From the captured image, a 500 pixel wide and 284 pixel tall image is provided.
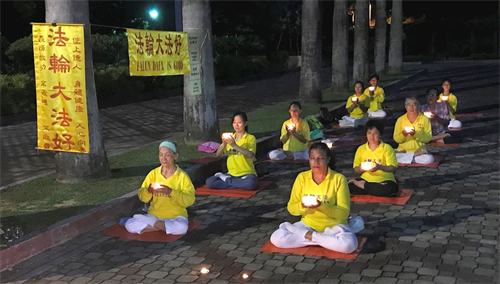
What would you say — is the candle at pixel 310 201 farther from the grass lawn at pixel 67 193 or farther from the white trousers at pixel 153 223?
the grass lawn at pixel 67 193

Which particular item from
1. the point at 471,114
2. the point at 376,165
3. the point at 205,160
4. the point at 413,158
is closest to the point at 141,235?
the point at 376,165

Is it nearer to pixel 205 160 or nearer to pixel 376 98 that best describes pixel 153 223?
pixel 205 160

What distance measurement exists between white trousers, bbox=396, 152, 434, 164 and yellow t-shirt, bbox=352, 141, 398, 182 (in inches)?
92.8

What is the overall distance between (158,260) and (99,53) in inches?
707

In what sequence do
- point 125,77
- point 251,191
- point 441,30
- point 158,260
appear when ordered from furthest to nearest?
1. point 441,30
2. point 125,77
3. point 251,191
4. point 158,260

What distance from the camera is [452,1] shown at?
5156cm

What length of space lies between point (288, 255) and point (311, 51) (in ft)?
43.8

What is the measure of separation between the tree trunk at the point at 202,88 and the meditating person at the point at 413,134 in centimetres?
383

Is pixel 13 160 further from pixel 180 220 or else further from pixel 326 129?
pixel 326 129

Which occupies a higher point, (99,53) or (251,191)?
(99,53)

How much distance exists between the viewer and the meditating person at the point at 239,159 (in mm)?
9188

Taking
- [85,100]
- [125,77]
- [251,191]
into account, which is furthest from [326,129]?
[125,77]

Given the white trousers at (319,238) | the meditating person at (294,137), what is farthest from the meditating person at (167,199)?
the meditating person at (294,137)

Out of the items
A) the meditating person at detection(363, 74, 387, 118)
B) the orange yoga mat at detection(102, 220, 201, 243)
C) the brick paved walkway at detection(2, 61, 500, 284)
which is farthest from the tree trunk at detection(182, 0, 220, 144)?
the meditating person at detection(363, 74, 387, 118)
